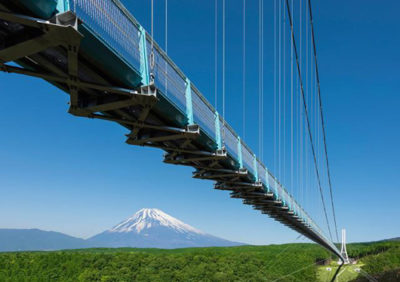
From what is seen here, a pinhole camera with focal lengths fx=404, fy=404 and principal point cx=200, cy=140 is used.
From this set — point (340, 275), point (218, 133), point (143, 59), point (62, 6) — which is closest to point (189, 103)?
point (218, 133)

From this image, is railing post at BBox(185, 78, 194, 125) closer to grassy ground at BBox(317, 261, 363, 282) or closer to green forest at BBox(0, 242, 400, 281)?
green forest at BBox(0, 242, 400, 281)

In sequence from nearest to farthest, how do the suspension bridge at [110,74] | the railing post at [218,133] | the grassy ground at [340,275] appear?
the suspension bridge at [110,74], the railing post at [218,133], the grassy ground at [340,275]

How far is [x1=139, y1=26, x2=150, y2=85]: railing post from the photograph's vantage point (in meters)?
8.20

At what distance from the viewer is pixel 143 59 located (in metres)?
8.33

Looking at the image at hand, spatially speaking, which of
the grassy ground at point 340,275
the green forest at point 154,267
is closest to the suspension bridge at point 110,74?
the green forest at point 154,267

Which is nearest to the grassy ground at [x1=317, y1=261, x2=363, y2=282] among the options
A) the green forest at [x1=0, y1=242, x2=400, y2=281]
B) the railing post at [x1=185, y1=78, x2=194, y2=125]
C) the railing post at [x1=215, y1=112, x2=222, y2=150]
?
the green forest at [x1=0, y1=242, x2=400, y2=281]

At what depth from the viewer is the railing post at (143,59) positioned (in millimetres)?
8195

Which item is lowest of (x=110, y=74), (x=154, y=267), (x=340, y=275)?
(x=340, y=275)

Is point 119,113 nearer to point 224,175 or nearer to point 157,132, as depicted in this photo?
point 157,132

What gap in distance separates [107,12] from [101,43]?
95cm

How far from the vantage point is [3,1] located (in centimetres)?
545

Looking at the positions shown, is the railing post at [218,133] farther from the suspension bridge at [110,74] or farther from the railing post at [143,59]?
the railing post at [143,59]

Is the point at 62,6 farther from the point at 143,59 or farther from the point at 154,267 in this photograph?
the point at 154,267

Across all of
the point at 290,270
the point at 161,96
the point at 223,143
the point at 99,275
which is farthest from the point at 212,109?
the point at 290,270
